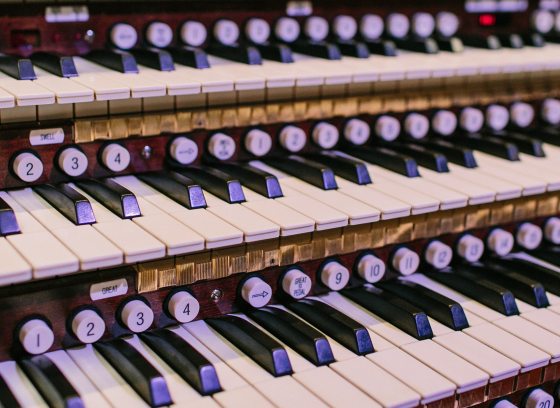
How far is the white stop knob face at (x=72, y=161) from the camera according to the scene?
1699mm

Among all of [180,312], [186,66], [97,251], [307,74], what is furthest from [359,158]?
[97,251]

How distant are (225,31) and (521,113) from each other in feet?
3.16

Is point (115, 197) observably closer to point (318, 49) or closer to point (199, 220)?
point (199, 220)

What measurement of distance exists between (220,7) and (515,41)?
3.06ft

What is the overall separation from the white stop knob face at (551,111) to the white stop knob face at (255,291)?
1.21 metres

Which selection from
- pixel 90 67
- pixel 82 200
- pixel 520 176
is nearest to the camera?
pixel 82 200

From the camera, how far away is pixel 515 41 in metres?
2.41

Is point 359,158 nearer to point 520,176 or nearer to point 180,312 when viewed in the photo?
point 520,176

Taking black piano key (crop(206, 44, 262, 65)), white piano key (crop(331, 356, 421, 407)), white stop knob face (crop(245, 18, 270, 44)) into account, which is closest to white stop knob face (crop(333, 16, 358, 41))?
white stop knob face (crop(245, 18, 270, 44))

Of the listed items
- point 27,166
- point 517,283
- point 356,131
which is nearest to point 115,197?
point 27,166

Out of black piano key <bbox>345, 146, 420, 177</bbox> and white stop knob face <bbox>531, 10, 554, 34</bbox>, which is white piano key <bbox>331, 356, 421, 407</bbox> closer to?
black piano key <bbox>345, 146, 420, 177</bbox>

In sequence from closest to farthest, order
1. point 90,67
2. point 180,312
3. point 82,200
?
point 82,200
point 180,312
point 90,67

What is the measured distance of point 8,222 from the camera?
1.46 metres

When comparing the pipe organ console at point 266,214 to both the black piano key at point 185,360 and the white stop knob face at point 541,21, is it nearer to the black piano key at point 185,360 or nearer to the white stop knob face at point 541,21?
the black piano key at point 185,360
